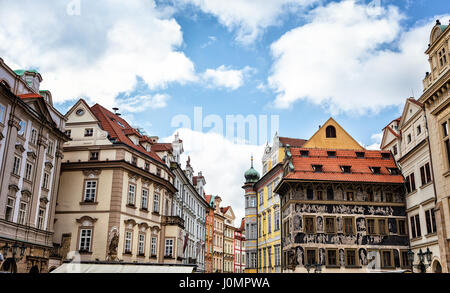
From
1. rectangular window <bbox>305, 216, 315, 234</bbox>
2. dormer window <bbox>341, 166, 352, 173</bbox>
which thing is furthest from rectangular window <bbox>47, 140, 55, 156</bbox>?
dormer window <bbox>341, 166, 352, 173</bbox>

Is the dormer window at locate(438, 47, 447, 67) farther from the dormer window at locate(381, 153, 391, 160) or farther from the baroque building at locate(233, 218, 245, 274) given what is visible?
the baroque building at locate(233, 218, 245, 274)

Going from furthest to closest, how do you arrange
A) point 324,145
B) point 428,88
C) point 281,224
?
1. point 324,145
2. point 281,224
3. point 428,88

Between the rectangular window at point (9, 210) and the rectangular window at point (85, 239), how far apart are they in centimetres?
941

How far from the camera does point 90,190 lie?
124 feet

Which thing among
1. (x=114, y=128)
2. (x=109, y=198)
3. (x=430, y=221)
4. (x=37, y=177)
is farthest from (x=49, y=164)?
(x=430, y=221)

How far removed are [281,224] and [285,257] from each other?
3.65 metres

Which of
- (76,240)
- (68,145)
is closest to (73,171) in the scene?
(68,145)

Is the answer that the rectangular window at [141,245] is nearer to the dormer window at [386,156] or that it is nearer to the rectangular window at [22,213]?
the rectangular window at [22,213]

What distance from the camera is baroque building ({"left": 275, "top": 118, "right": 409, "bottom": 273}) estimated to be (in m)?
36.7

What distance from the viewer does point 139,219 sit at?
39.6 metres

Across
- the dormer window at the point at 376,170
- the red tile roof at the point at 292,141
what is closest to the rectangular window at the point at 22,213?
the red tile roof at the point at 292,141

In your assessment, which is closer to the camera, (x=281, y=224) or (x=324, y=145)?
(x=281, y=224)

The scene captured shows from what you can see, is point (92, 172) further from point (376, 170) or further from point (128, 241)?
point (376, 170)
